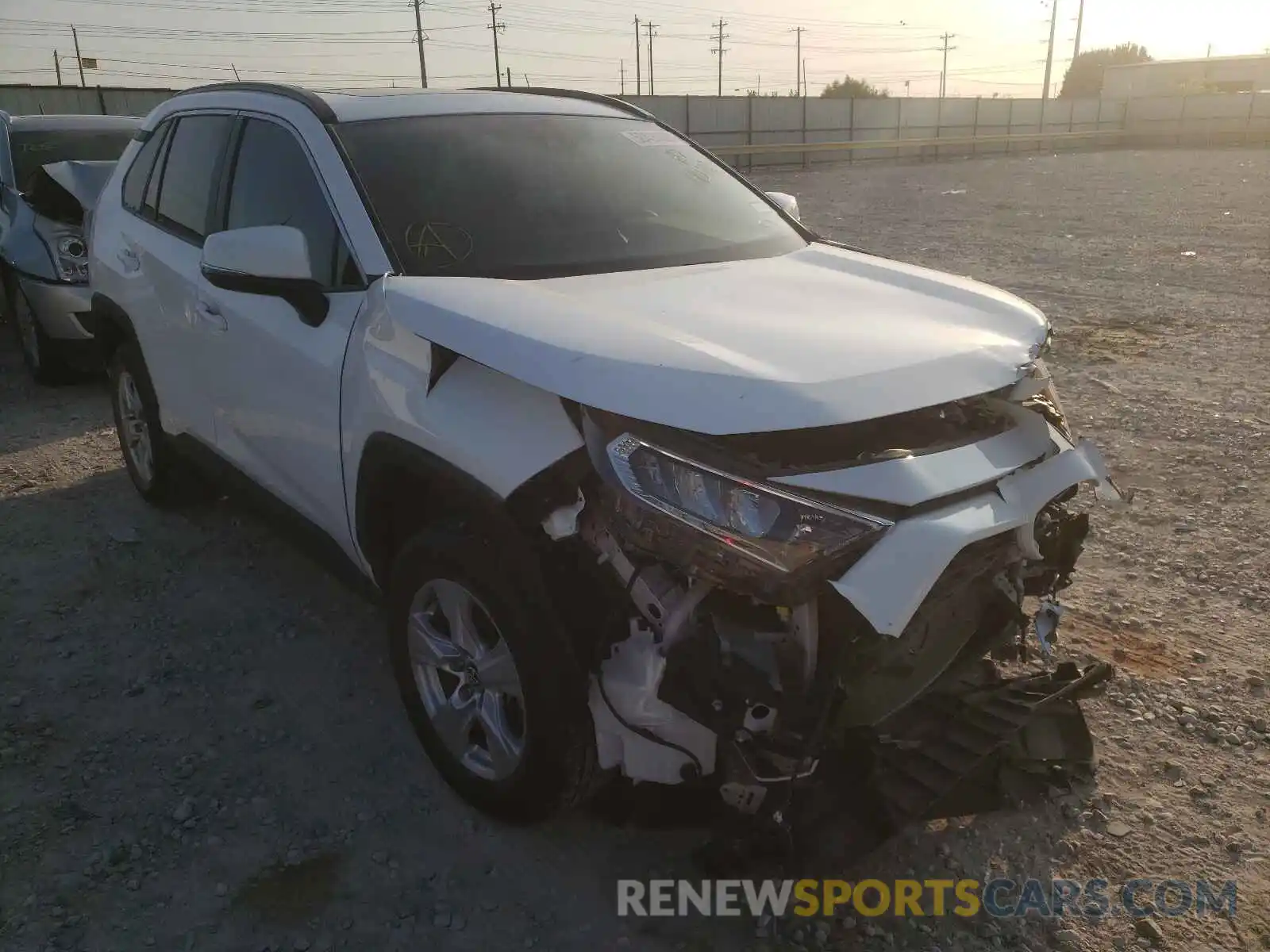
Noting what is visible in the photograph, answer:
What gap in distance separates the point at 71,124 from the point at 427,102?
623cm

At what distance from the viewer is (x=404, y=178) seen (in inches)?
122

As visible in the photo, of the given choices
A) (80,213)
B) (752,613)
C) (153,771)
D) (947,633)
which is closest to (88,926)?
(153,771)

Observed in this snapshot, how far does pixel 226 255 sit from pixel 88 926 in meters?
1.81

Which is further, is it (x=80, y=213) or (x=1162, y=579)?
(x=80, y=213)

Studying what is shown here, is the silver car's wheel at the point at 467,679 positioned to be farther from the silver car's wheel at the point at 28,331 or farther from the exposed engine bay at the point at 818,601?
the silver car's wheel at the point at 28,331

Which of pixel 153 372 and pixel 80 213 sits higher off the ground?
pixel 80 213

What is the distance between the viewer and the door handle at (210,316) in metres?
A: 3.48

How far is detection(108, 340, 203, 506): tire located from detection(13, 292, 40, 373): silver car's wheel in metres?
2.62

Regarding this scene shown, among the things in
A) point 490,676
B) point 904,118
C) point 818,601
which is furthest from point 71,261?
point 904,118

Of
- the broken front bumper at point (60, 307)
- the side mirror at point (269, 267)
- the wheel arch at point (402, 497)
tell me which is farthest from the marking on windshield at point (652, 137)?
the broken front bumper at point (60, 307)

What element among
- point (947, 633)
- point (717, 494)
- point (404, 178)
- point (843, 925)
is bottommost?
point (843, 925)

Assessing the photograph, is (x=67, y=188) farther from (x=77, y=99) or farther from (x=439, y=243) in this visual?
(x=77, y=99)

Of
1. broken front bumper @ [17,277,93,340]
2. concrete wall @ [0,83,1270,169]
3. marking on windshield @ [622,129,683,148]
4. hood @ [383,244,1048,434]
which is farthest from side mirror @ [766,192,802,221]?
concrete wall @ [0,83,1270,169]

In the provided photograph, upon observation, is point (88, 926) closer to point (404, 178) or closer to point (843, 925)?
point (843, 925)
